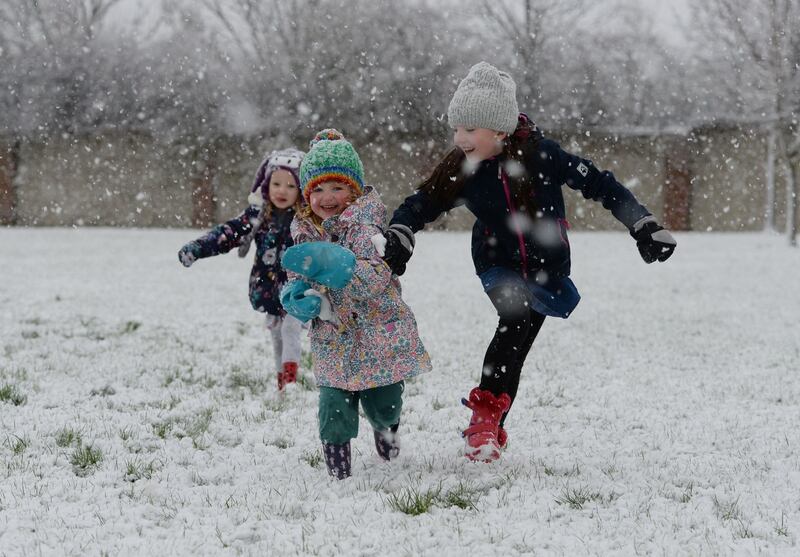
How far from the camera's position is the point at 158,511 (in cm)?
306

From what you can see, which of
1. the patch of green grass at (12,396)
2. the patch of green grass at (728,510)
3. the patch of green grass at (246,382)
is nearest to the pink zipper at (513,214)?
the patch of green grass at (728,510)

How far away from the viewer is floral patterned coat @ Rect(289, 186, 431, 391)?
131 inches

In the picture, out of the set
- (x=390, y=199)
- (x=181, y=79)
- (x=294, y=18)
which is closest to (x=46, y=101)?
(x=181, y=79)

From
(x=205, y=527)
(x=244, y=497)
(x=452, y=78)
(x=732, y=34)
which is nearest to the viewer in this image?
(x=205, y=527)

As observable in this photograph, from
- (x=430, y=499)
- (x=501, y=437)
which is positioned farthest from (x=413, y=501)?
(x=501, y=437)

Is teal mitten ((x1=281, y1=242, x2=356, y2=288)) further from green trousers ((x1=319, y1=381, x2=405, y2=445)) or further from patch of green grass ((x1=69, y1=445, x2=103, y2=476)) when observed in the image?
patch of green grass ((x1=69, y1=445, x2=103, y2=476))

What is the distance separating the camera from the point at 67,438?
3.99m

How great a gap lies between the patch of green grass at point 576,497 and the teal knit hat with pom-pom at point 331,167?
149 cm

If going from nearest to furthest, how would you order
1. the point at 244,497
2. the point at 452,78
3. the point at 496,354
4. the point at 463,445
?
the point at 244,497, the point at 496,354, the point at 463,445, the point at 452,78

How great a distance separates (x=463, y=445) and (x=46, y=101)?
27182 millimetres

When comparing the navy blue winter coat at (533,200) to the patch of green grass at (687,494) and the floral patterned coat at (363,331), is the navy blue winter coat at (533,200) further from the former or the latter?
the patch of green grass at (687,494)

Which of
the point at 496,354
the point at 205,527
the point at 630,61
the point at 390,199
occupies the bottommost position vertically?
the point at 205,527

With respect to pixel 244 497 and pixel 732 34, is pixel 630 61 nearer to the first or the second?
pixel 732 34

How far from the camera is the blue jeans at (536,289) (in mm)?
3648
